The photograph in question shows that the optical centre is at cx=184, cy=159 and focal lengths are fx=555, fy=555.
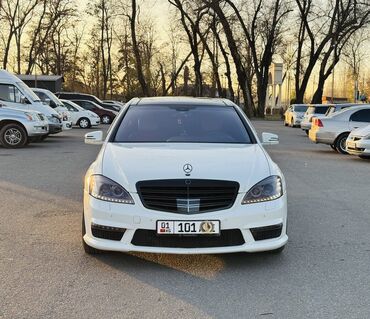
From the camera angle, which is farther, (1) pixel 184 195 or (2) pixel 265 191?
(2) pixel 265 191

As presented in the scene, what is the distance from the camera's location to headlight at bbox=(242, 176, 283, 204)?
4.78 meters

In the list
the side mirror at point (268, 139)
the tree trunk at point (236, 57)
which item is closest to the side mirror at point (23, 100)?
the side mirror at point (268, 139)

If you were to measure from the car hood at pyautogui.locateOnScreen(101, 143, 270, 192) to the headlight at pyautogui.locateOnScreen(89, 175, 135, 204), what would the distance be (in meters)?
0.05

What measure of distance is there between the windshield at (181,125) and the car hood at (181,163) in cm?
36

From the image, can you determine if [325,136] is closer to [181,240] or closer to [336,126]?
[336,126]

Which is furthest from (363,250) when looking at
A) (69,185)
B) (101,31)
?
(101,31)

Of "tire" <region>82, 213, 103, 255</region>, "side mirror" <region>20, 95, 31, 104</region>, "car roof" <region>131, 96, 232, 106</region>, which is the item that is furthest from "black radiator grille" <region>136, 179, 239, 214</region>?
"side mirror" <region>20, 95, 31, 104</region>

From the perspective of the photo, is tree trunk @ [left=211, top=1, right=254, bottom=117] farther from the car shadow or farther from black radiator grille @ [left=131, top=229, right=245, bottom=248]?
black radiator grille @ [left=131, top=229, right=245, bottom=248]

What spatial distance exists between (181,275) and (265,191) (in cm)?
103

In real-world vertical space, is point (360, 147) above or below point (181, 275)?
above

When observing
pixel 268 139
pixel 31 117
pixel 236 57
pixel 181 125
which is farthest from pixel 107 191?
pixel 236 57

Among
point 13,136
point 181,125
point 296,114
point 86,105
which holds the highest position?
point 86,105

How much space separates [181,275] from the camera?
473 centimetres

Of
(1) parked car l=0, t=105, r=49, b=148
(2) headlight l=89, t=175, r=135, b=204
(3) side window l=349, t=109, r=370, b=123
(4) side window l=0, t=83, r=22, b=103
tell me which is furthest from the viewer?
(4) side window l=0, t=83, r=22, b=103
